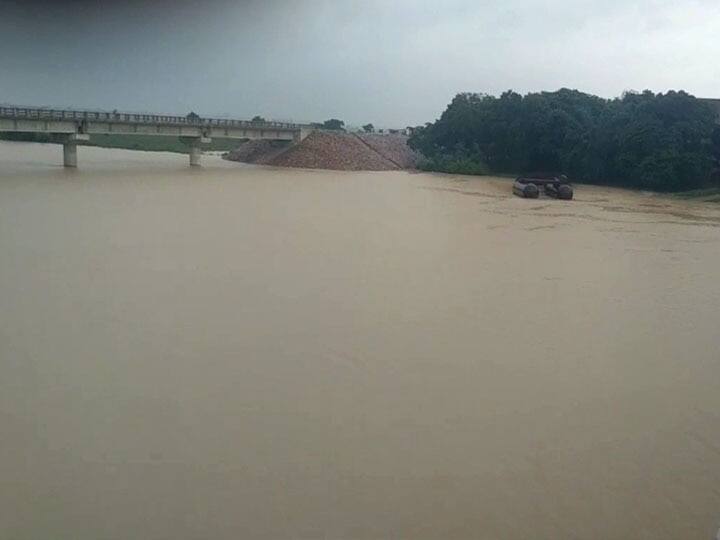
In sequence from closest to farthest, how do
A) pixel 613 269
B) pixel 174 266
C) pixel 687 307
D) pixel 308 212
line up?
pixel 687 307 < pixel 174 266 < pixel 613 269 < pixel 308 212

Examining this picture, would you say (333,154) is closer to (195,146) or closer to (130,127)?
(195,146)

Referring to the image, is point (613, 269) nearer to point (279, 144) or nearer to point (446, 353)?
point (446, 353)

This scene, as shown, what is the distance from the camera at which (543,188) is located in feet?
79.4

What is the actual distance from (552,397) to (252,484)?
8.55 ft

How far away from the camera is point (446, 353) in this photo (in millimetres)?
6449

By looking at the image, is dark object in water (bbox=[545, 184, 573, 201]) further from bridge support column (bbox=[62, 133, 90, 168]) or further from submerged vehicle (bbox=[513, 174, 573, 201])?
bridge support column (bbox=[62, 133, 90, 168])

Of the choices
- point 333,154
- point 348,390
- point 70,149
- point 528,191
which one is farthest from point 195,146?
point 348,390

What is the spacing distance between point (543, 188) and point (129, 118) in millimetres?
16635

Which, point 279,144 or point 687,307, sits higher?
point 279,144

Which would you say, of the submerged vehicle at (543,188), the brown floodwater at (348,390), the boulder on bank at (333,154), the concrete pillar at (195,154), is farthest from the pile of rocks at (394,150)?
the brown floodwater at (348,390)

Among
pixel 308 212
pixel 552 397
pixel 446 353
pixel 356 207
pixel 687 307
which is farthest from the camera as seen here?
pixel 356 207

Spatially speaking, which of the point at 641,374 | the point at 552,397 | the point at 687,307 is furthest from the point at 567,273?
the point at 552,397

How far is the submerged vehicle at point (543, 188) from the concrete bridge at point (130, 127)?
14746 mm

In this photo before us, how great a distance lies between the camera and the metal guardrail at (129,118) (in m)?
24.8
